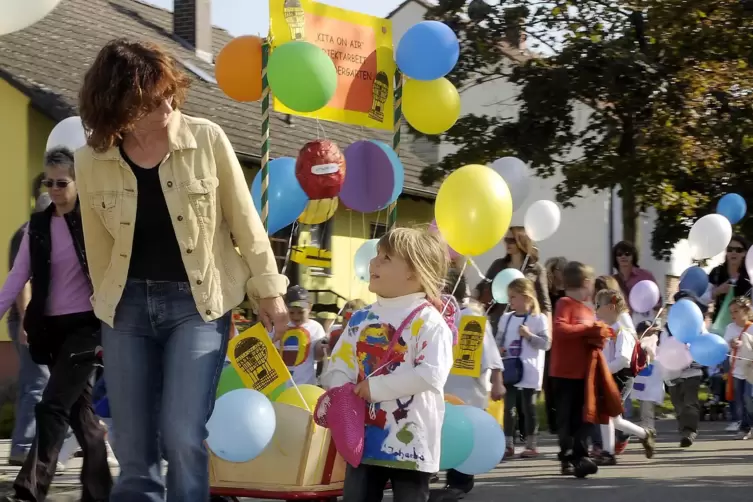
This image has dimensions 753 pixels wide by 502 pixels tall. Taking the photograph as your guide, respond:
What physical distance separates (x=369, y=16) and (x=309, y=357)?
249 cm

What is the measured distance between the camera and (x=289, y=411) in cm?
659

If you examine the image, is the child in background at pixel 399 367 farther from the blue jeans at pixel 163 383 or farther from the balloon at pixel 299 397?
the balloon at pixel 299 397

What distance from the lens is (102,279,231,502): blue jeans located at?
437 centimetres

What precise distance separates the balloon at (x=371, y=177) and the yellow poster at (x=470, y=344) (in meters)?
1.44

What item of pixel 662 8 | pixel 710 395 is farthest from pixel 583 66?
pixel 710 395

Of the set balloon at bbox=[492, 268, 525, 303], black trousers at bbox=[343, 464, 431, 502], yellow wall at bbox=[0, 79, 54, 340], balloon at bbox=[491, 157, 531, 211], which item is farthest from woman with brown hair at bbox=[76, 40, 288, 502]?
yellow wall at bbox=[0, 79, 54, 340]

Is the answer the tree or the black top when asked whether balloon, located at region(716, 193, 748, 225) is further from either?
the black top

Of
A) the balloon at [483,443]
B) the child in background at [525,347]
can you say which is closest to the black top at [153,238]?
the balloon at [483,443]

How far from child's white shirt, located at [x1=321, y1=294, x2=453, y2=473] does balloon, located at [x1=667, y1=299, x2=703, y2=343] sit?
6.99 meters

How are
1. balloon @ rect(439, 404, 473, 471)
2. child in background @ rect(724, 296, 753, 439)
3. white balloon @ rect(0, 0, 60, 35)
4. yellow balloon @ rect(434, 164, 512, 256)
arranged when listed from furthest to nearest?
child in background @ rect(724, 296, 753, 439), yellow balloon @ rect(434, 164, 512, 256), balloon @ rect(439, 404, 473, 471), white balloon @ rect(0, 0, 60, 35)

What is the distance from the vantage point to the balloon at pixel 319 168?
322 inches

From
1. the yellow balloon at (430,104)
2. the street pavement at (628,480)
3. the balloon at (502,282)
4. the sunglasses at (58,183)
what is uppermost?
the yellow balloon at (430,104)

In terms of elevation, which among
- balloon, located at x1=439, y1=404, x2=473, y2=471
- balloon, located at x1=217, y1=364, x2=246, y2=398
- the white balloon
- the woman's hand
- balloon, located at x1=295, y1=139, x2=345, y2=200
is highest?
the white balloon

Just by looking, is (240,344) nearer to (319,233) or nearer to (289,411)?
(289,411)
